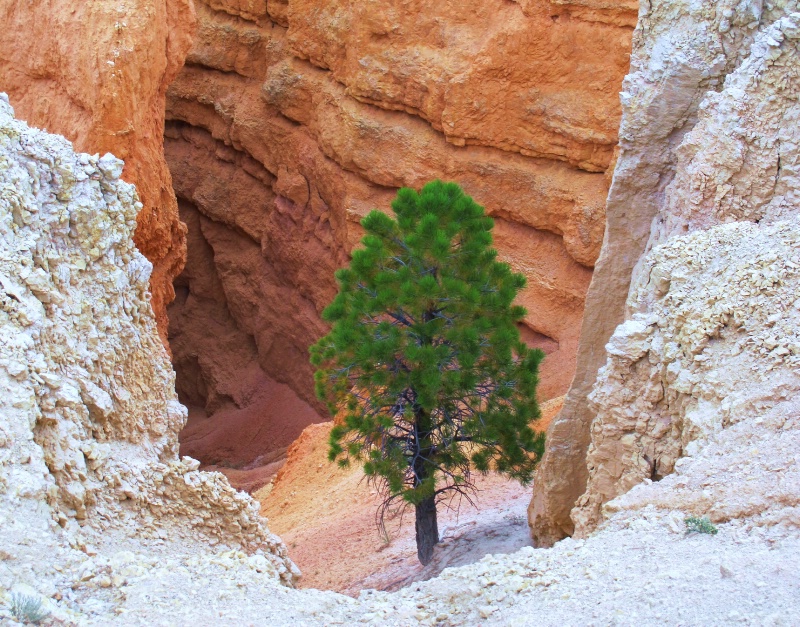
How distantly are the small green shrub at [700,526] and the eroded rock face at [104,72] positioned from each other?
10.6 m

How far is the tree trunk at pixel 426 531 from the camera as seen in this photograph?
34.7 ft

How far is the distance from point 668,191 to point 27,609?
21.5 ft

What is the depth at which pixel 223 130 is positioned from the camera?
862 inches

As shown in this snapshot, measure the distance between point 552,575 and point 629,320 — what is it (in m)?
2.90

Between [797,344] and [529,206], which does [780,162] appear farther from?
[529,206]

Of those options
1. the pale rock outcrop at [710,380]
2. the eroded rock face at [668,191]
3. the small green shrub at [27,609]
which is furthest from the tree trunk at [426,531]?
the small green shrub at [27,609]

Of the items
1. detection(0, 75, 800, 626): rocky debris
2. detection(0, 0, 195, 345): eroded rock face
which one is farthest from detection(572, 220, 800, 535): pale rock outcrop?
detection(0, 0, 195, 345): eroded rock face

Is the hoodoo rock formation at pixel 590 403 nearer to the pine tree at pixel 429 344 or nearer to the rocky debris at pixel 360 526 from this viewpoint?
Result: the pine tree at pixel 429 344

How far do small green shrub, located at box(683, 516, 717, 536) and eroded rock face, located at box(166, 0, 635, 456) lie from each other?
10.3 meters

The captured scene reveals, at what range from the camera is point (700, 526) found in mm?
5453

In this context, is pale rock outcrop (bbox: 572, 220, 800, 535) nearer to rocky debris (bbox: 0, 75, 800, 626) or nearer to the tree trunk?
rocky debris (bbox: 0, 75, 800, 626)

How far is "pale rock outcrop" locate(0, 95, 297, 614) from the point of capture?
5855 millimetres

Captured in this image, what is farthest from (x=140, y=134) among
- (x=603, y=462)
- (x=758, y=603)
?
(x=758, y=603)

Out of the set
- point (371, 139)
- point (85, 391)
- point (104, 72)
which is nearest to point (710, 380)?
point (85, 391)
